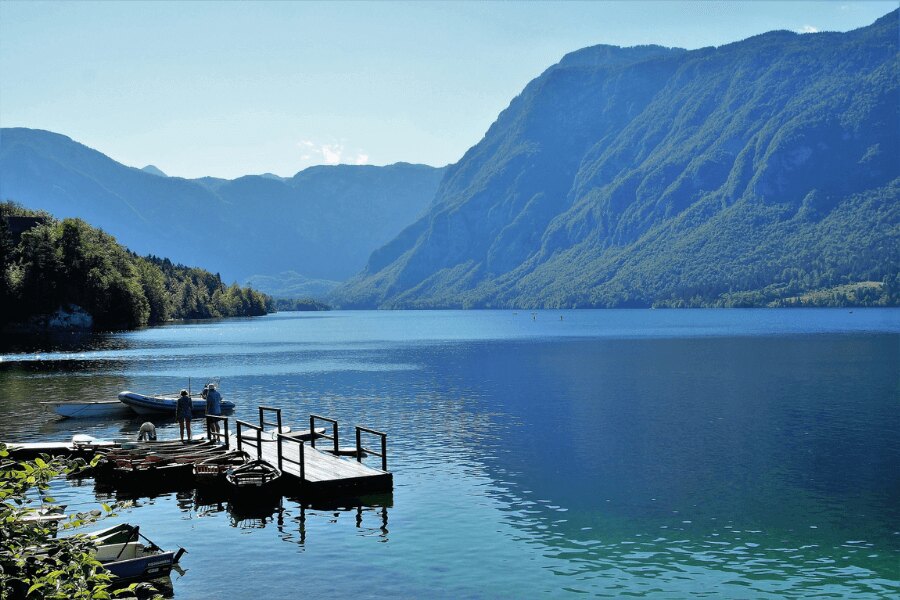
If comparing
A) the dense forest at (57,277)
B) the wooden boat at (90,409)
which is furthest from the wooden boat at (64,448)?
the dense forest at (57,277)

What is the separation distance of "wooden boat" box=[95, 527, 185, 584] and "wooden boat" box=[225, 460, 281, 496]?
967 cm

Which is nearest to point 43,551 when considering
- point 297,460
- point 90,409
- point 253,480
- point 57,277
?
point 253,480

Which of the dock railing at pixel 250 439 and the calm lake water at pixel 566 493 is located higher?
the dock railing at pixel 250 439

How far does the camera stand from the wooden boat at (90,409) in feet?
193

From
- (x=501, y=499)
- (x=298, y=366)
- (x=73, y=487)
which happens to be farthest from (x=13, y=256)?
(x=501, y=499)

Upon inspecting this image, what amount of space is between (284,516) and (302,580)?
25.6 ft

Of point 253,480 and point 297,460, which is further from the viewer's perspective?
point 297,460

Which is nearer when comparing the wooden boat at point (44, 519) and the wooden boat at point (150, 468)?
the wooden boat at point (44, 519)

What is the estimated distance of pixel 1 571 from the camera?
11.8 m

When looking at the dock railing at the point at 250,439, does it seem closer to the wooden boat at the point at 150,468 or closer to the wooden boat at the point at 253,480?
the wooden boat at the point at 150,468

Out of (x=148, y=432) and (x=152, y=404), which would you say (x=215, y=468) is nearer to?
(x=148, y=432)

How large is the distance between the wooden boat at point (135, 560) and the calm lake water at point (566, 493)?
117 centimetres

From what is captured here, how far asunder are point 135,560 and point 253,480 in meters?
11.3

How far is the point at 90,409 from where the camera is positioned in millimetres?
59969
